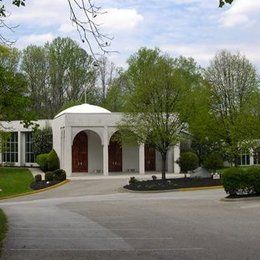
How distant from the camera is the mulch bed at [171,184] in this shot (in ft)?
113

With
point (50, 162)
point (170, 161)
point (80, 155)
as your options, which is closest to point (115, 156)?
point (80, 155)

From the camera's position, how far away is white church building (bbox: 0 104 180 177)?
46.2m

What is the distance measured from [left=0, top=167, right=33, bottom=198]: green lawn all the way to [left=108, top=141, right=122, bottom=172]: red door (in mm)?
7072

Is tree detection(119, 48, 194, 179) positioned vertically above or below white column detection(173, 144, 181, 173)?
above

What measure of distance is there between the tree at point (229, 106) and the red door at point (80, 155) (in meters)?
11.7

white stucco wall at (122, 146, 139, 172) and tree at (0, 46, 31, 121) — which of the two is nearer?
tree at (0, 46, 31, 121)

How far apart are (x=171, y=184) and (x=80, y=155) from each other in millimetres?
16173

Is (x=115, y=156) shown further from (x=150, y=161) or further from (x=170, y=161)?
(x=170, y=161)

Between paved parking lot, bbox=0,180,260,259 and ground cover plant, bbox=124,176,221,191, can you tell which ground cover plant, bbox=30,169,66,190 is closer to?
ground cover plant, bbox=124,176,221,191

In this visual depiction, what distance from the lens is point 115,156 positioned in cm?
5072

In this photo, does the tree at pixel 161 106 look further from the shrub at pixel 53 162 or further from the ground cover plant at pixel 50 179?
the shrub at pixel 53 162

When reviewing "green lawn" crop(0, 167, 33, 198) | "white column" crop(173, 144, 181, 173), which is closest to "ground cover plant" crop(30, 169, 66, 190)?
"green lawn" crop(0, 167, 33, 198)

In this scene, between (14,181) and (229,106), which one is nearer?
(229,106)

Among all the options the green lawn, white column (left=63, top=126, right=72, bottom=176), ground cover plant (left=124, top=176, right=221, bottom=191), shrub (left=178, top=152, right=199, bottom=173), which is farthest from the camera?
shrub (left=178, top=152, right=199, bottom=173)
